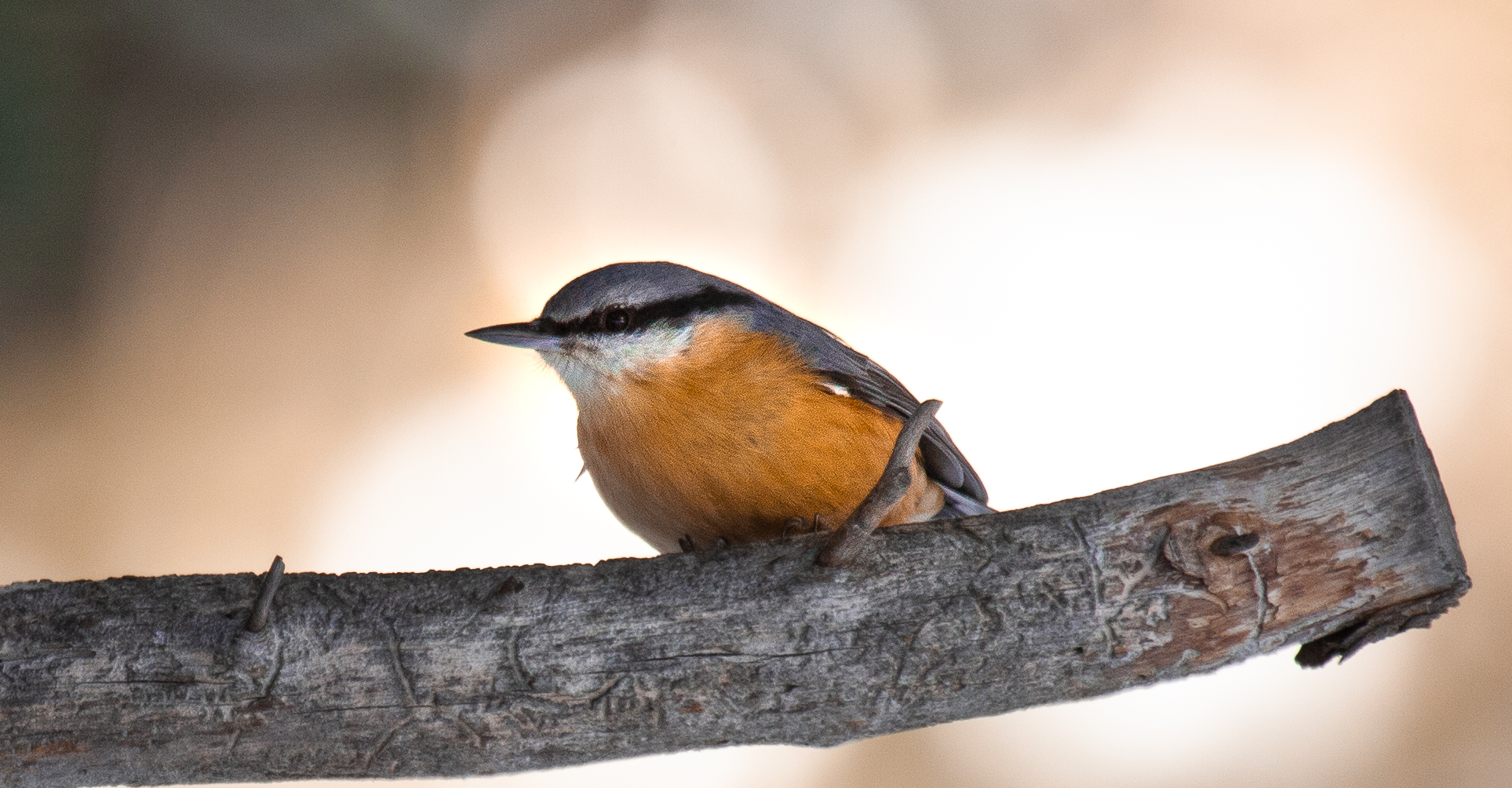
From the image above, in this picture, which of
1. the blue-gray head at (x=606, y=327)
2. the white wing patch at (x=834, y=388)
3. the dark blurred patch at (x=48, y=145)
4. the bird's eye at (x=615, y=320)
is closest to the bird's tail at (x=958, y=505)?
the white wing patch at (x=834, y=388)

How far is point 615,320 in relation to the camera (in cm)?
237

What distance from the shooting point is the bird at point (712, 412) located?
2.18 m

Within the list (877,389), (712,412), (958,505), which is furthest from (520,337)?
(958,505)

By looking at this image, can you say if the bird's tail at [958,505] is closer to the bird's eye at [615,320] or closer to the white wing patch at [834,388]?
the white wing patch at [834,388]

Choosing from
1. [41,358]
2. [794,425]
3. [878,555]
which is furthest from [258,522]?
[878,555]

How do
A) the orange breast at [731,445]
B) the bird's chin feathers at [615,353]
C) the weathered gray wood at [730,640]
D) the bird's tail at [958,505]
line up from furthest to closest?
the bird's tail at [958,505]
the bird's chin feathers at [615,353]
the orange breast at [731,445]
the weathered gray wood at [730,640]

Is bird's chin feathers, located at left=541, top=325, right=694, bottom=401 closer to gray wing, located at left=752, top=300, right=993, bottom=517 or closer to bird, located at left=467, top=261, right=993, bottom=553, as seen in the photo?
bird, located at left=467, top=261, right=993, bottom=553

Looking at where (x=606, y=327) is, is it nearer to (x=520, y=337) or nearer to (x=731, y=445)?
(x=520, y=337)

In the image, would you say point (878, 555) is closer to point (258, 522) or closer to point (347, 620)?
point (347, 620)

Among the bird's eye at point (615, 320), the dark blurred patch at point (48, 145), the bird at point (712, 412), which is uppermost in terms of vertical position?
the dark blurred patch at point (48, 145)

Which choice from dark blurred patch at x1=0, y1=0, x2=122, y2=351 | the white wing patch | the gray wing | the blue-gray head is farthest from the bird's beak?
dark blurred patch at x1=0, y1=0, x2=122, y2=351

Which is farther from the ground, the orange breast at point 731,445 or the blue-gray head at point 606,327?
the blue-gray head at point 606,327

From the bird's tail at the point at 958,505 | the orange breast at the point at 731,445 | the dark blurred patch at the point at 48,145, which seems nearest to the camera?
the orange breast at the point at 731,445

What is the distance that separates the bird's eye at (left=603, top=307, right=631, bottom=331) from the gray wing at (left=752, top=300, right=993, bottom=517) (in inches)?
10.7
